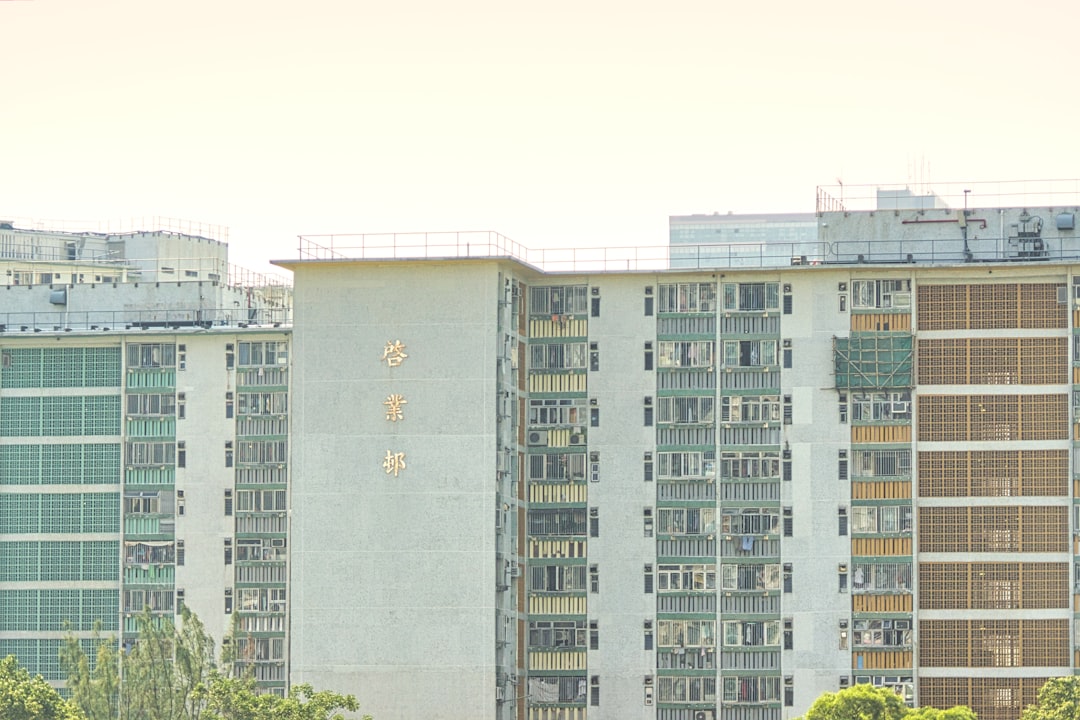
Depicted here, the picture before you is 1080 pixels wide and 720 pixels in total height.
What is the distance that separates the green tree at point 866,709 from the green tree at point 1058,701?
454 centimetres

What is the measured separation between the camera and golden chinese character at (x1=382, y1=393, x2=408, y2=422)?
11794 cm

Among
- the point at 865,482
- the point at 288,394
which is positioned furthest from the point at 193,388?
the point at 865,482

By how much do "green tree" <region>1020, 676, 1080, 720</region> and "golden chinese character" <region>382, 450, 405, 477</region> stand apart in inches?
1198

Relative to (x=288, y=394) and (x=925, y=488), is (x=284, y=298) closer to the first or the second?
(x=288, y=394)

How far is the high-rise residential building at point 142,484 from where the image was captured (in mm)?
124625

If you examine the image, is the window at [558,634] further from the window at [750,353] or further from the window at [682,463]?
the window at [750,353]

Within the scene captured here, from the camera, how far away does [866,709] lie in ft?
361

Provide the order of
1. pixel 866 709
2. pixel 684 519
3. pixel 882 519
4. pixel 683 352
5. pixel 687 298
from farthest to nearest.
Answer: pixel 687 298
pixel 683 352
pixel 684 519
pixel 882 519
pixel 866 709

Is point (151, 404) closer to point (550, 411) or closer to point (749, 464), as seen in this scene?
point (550, 411)

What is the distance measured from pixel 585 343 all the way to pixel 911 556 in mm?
18410

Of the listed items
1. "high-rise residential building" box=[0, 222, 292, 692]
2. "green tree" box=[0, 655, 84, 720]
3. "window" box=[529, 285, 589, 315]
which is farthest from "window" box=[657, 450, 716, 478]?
"green tree" box=[0, 655, 84, 720]

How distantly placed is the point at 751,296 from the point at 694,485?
368 inches

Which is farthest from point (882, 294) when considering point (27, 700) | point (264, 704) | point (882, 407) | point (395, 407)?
point (27, 700)

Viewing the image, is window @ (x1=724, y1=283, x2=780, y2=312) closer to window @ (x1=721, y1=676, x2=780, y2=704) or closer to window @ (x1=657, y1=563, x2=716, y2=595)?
window @ (x1=657, y1=563, x2=716, y2=595)
